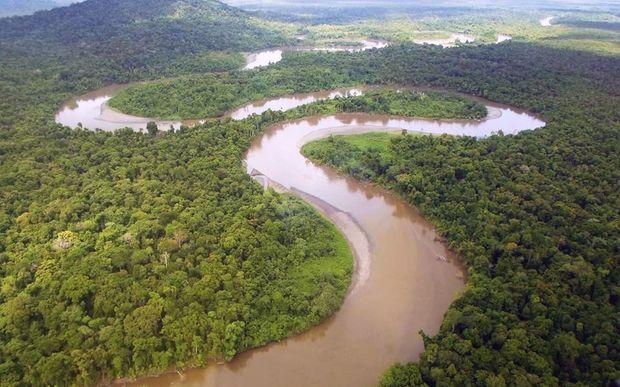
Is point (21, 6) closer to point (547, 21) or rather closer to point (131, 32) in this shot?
point (131, 32)

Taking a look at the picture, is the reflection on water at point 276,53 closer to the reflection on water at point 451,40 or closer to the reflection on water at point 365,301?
the reflection on water at point 451,40

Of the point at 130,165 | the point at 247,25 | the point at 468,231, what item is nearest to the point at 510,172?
the point at 468,231

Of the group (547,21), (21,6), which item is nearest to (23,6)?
(21,6)

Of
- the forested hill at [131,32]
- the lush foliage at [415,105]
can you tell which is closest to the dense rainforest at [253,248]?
the lush foliage at [415,105]

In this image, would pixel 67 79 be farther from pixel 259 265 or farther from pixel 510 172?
pixel 510 172

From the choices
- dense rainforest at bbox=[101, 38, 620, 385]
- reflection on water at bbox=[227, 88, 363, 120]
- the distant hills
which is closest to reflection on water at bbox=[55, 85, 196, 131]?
reflection on water at bbox=[227, 88, 363, 120]

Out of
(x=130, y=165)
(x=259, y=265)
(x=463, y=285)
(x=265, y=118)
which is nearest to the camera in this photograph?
(x=259, y=265)
